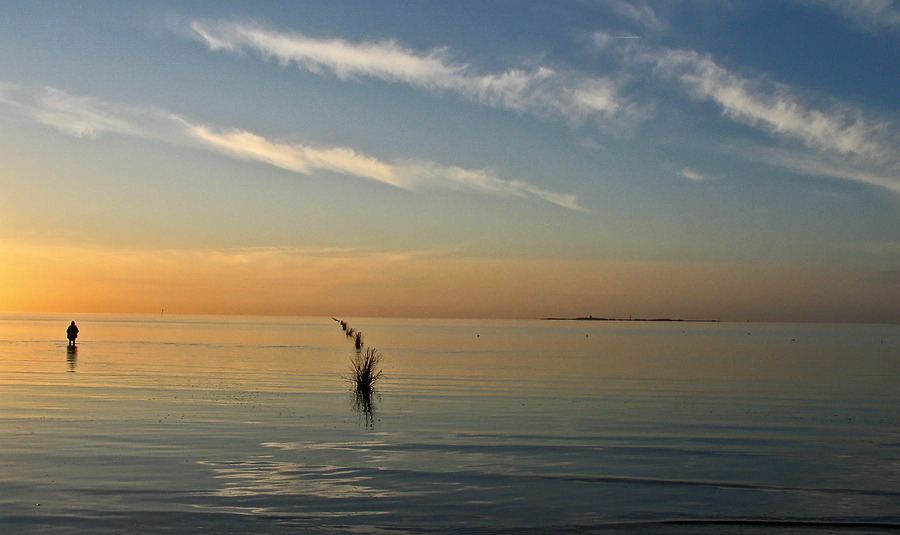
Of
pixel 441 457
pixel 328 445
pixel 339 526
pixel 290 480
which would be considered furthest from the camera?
pixel 328 445

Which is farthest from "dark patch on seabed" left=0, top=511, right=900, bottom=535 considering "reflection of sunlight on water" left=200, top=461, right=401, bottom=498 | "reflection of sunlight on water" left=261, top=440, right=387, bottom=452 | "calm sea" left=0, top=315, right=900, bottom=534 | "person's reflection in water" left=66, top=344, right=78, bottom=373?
"person's reflection in water" left=66, top=344, right=78, bottom=373

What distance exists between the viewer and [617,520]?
10.8 meters

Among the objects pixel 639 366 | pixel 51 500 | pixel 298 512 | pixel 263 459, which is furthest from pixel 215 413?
pixel 639 366

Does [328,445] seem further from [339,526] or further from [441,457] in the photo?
[339,526]

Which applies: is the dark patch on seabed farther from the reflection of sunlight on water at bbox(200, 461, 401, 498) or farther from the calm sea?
the reflection of sunlight on water at bbox(200, 461, 401, 498)

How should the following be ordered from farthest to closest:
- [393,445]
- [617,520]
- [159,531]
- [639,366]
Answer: [639,366] < [393,445] < [617,520] < [159,531]

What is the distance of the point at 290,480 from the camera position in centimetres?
1284

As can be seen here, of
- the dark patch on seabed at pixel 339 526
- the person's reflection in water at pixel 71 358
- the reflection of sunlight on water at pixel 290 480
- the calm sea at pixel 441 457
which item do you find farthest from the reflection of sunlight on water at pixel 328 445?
the person's reflection in water at pixel 71 358

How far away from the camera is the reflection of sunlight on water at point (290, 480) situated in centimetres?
1196

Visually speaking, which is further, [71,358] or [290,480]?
[71,358]

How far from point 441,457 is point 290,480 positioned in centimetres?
345

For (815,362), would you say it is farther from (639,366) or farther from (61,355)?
(61,355)

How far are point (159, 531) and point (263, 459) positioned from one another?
4.79m

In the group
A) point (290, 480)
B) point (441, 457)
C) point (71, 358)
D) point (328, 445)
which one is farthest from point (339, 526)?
point (71, 358)
